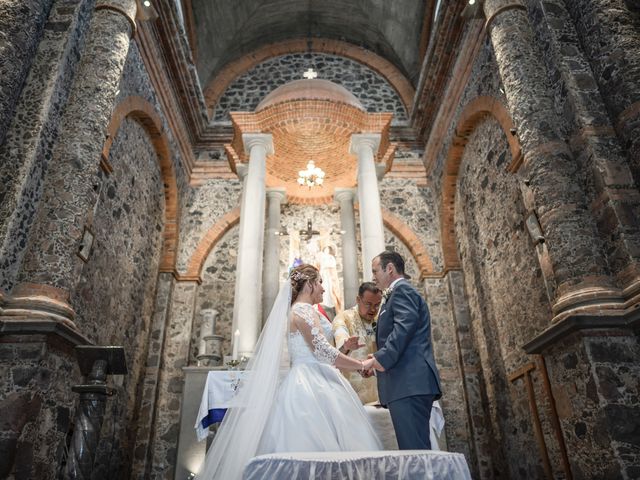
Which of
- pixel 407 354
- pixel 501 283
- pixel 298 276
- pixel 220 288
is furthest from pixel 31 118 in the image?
pixel 501 283

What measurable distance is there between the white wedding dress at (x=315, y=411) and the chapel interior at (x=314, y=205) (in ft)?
4.36

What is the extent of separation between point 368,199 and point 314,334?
16.5ft

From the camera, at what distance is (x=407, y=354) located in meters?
3.16

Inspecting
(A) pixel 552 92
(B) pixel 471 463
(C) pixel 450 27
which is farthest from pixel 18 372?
(C) pixel 450 27

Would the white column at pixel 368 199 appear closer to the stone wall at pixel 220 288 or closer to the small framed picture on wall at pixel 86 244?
the stone wall at pixel 220 288

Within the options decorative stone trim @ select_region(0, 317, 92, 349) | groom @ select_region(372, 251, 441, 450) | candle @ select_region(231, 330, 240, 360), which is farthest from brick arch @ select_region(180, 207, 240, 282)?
groom @ select_region(372, 251, 441, 450)

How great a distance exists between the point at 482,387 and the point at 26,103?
744cm

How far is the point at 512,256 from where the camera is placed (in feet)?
21.7

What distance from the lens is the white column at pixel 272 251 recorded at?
8828mm

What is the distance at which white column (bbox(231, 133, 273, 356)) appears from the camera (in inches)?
280

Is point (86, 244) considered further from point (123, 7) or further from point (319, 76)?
point (319, 76)

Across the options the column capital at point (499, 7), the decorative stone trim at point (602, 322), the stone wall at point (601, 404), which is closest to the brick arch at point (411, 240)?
the column capital at point (499, 7)

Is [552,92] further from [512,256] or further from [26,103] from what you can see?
[26,103]

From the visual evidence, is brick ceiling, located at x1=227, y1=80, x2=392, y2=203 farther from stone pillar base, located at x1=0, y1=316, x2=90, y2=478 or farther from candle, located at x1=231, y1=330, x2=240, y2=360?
stone pillar base, located at x1=0, y1=316, x2=90, y2=478
